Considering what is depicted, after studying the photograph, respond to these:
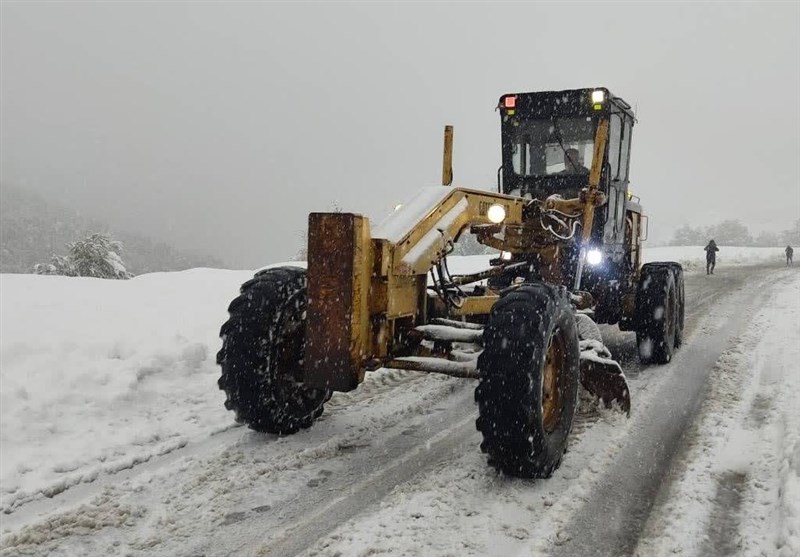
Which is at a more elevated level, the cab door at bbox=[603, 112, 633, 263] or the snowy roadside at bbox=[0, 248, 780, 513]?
the cab door at bbox=[603, 112, 633, 263]

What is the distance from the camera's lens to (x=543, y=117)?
7.07 meters

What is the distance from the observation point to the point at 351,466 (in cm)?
414

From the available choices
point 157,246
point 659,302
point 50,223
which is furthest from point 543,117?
point 157,246

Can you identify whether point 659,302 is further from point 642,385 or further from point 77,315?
point 77,315

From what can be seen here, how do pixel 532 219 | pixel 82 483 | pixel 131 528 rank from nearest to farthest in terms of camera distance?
pixel 131 528 < pixel 82 483 < pixel 532 219

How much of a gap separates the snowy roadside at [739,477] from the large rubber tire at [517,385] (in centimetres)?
72

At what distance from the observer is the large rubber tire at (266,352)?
441 cm

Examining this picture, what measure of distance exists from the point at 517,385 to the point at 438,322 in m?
1.31

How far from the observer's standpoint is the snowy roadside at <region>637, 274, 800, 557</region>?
317 centimetres

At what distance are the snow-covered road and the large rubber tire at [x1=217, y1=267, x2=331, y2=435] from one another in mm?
212

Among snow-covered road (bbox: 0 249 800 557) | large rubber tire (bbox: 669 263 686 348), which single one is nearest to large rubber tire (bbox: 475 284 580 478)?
snow-covered road (bbox: 0 249 800 557)

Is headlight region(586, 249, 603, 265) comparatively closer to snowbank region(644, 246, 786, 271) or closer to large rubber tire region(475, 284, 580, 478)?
large rubber tire region(475, 284, 580, 478)

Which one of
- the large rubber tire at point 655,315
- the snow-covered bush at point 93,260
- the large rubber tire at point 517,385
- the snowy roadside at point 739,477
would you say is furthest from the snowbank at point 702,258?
the large rubber tire at point 517,385

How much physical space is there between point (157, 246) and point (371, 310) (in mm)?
150242
